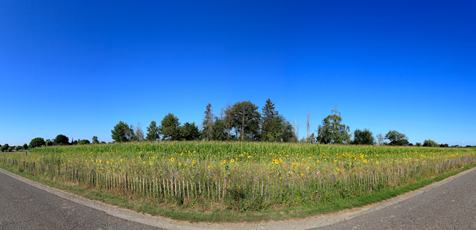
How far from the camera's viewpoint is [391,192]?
9445 mm

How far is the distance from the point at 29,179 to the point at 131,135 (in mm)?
73871

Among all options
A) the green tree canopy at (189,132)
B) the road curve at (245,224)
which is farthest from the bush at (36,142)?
the road curve at (245,224)

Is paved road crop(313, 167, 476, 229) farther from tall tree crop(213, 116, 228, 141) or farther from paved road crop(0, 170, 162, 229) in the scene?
tall tree crop(213, 116, 228, 141)

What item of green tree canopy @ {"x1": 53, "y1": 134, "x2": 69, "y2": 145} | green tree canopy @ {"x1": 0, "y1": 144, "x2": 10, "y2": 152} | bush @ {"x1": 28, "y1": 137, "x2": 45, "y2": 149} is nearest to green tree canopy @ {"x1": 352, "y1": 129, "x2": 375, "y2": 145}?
green tree canopy @ {"x1": 53, "y1": 134, "x2": 69, "y2": 145}

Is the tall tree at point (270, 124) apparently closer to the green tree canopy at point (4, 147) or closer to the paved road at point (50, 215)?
the paved road at point (50, 215)

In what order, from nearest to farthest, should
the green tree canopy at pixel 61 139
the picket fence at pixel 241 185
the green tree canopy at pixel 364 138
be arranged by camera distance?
the picket fence at pixel 241 185, the green tree canopy at pixel 61 139, the green tree canopy at pixel 364 138

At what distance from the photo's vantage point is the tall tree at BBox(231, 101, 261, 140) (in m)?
67.8

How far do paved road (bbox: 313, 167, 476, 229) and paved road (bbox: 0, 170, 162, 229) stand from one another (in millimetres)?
6208

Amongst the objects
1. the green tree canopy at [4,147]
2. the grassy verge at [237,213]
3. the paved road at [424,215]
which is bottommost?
the green tree canopy at [4,147]

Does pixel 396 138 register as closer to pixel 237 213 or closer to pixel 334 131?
pixel 334 131

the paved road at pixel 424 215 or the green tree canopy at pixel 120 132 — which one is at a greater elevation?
the green tree canopy at pixel 120 132

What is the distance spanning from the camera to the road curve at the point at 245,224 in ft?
19.9

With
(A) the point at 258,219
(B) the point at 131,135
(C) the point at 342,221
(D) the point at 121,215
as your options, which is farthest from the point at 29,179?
(B) the point at 131,135

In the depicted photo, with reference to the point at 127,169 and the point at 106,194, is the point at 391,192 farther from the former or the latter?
the point at 106,194
